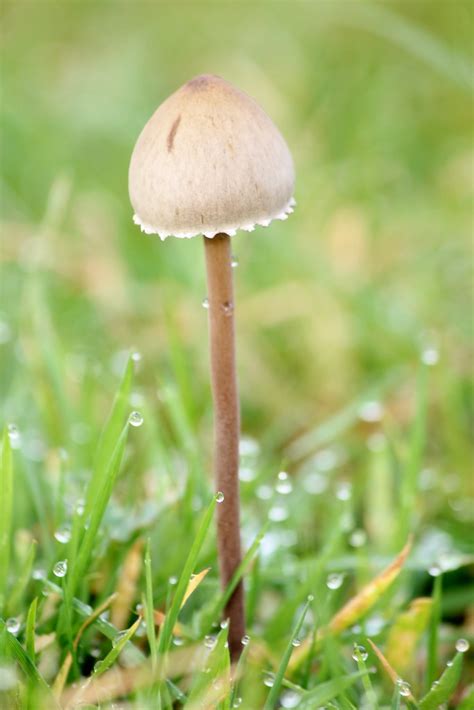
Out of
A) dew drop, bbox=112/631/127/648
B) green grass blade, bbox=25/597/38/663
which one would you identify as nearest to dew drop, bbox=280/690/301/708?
dew drop, bbox=112/631/127/648

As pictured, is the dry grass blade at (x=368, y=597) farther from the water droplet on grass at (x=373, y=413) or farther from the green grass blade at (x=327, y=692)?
the water droplet on grass at (x=373, y=413)

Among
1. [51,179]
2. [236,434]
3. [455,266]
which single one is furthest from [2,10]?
[236,434]

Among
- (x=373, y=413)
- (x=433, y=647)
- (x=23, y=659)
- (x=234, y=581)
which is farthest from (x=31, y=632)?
(x=373, y=413)

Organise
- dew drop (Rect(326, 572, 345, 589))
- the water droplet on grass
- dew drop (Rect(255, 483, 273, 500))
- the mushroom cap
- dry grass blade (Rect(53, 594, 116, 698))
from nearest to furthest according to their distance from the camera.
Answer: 1. the mushroom cap
2. dry grass blade (Rect(53, 594, 116, 698))
3. dew drop (Rect(326, 572, 345, 589))
4. dew drop (Rect(255, 483, 273, 500))
5. the water droplet on grass

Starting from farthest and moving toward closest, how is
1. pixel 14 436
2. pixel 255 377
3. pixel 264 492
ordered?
pixel 255 377, pixel 264 492, pixel 14 436

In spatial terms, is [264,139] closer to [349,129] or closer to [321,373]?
[321,373]

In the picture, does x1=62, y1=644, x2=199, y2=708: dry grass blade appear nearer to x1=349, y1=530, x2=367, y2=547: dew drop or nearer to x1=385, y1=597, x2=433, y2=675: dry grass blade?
x1=385, y1=597, x2=433, y2=675: dry grass blade

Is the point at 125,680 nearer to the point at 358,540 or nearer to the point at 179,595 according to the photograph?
the point at 179,595
